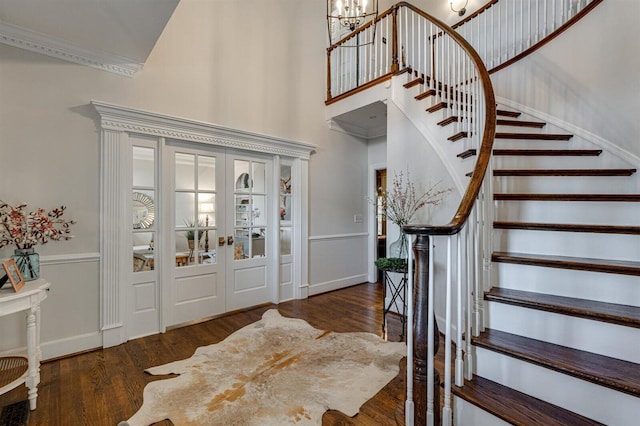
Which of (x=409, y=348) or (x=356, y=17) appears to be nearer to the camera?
→ (x=409, y=348)

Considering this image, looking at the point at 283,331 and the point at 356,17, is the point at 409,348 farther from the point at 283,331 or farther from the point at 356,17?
the point at 356,17

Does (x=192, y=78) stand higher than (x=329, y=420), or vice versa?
(x=192, y=78)

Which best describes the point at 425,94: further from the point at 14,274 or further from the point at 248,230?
the point at 14,274

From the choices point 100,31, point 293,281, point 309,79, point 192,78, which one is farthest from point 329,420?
point 309,79

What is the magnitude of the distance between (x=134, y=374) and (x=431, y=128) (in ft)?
11.6

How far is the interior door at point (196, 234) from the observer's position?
130 inches

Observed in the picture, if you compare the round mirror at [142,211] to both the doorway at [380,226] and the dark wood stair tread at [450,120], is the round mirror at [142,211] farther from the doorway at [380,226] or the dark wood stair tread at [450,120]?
the doorway at [380,226]

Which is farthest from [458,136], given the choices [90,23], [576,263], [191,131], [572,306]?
[90,23]

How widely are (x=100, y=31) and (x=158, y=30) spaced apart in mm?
452

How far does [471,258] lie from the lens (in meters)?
1.53

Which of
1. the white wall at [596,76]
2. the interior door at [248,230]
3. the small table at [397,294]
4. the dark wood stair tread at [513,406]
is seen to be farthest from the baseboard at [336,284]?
the white wall at [596,76]

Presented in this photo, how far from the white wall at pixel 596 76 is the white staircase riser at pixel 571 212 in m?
0.94

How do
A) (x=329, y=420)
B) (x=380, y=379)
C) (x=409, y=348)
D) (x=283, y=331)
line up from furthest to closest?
(x=283, y=331), (x=380, y=379), (x=329, y=420), (x=409, y=348)

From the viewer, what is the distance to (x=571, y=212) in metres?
2.11
